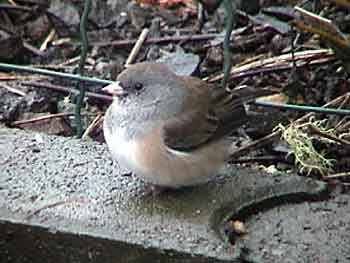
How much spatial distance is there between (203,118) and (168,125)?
6.0 inches

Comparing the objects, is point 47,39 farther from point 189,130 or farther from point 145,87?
point 189,130

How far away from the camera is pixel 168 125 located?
11.0ft

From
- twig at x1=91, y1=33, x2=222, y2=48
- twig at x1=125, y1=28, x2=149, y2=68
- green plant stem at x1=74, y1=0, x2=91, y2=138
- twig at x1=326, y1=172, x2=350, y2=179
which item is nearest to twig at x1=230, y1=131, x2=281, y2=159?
twig at x1=326, y1=172, x2=350, y2=179

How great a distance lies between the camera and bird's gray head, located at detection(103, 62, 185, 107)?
3.40 meters

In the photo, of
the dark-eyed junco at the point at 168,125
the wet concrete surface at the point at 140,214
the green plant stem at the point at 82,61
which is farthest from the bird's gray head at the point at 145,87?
the green plant stem at the point at 82,61

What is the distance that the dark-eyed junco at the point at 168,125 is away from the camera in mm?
3261

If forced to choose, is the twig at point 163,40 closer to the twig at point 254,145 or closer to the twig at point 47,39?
the twig at point 47,39

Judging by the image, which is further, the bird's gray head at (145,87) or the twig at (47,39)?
the twig at (47,39)

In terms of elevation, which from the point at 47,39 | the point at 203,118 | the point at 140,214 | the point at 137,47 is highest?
the point at 203,118

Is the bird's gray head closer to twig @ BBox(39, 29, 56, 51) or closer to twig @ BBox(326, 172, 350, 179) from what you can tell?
twig @ BBox(326, 172, 350, 179)

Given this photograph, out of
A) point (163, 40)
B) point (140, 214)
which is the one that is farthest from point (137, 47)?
point (140, 214)

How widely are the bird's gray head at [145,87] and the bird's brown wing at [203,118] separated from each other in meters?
0.07

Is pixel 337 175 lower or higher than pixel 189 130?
lower

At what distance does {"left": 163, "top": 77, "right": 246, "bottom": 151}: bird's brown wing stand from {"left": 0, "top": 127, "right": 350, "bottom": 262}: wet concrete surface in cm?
19
